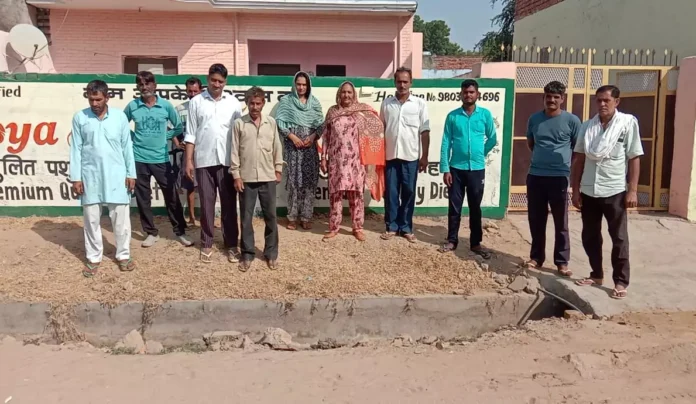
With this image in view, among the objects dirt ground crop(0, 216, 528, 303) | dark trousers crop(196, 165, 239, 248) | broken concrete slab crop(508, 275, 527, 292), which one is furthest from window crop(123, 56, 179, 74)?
broken concrete slab crop(508, 275, 527, 292)

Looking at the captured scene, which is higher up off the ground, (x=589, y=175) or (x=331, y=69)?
(x=331, y=69)

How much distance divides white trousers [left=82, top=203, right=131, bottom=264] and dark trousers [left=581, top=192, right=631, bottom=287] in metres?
4.37

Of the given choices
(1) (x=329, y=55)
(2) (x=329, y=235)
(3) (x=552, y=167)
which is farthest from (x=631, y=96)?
(1) (x=329, y=55)

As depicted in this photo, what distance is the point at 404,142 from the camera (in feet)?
19.9

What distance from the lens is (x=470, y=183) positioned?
586 cm

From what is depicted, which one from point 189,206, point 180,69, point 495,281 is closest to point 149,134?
point 189,206

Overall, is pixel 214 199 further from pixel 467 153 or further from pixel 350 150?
pixel 467 153

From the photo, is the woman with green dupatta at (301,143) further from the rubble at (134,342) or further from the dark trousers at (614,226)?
the dark trousers at (614,226)

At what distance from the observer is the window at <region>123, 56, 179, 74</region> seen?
12.1 metres

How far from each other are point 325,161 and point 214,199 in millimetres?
1354

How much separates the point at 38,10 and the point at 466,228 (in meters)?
10.1

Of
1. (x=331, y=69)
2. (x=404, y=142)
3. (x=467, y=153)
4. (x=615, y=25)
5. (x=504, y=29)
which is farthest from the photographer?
(x=504, y=29)

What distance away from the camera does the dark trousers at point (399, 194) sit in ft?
20.2

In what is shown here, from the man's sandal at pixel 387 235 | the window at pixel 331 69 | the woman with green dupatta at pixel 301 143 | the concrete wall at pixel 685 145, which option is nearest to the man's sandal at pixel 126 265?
the woman with green dupatta at pixel 301 143
